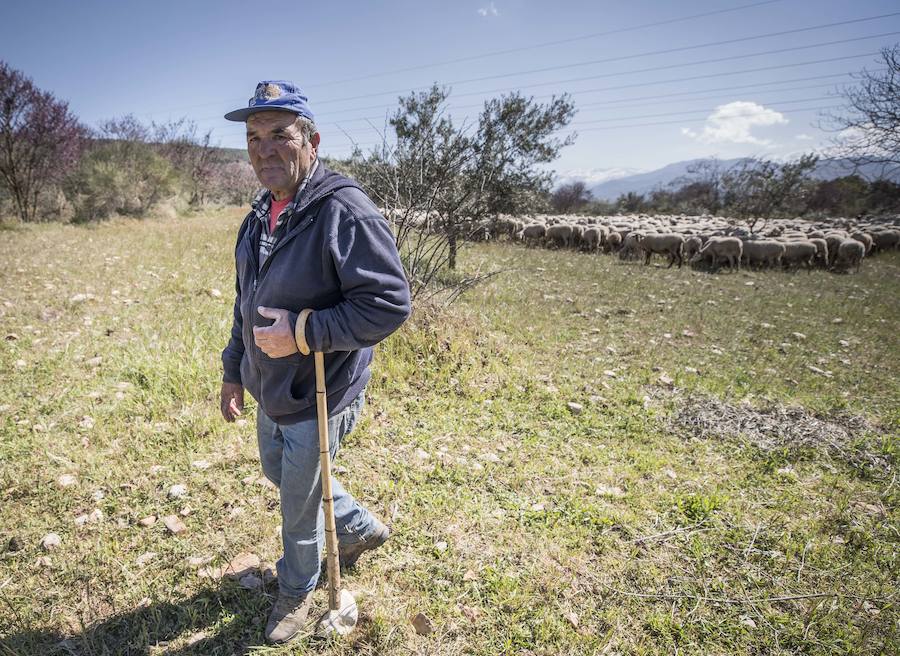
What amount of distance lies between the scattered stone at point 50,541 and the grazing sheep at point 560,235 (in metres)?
16.9

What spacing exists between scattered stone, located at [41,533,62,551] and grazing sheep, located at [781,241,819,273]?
1740 cm

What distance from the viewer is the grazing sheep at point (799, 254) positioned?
13266 mm

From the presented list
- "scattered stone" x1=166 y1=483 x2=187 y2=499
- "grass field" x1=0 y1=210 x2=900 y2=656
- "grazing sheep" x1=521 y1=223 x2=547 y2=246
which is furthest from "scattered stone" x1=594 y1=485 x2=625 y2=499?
"grazing sheep" x1=521 y1=223 x2=547 y2=246

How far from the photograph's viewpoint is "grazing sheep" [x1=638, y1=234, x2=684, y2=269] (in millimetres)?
13734

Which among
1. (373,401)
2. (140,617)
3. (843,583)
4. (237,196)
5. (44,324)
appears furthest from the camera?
(237,196)

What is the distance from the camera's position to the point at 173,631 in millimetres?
1911

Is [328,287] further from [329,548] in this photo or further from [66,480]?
[66,480]

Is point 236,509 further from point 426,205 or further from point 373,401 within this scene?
point 426,205

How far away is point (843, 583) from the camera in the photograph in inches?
90.2

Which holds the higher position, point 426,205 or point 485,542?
point 426,205

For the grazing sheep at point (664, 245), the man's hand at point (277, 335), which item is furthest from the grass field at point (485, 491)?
the grazing sheep at point (664, 245)

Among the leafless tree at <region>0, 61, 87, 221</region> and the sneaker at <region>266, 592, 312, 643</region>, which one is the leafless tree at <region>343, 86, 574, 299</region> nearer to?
the sneaker at <region>266, 592, 312, 643</region>

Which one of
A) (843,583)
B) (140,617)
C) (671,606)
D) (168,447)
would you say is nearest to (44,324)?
(168,447)

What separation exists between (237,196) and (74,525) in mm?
31816
